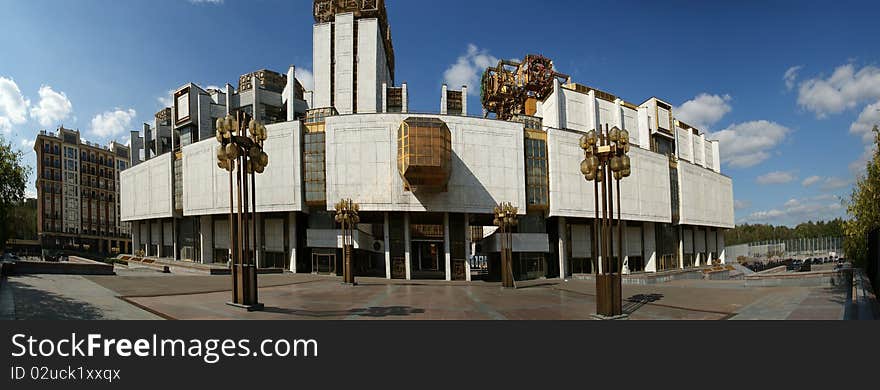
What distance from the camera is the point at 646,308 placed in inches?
576

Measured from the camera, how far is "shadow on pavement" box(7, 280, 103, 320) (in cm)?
976

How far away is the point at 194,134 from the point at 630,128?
195 feet

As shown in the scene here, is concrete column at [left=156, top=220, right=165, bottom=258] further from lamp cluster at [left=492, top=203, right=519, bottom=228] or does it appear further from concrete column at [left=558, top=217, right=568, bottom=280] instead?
concrete column at [left=558, top=217, right=568, bottom=280]

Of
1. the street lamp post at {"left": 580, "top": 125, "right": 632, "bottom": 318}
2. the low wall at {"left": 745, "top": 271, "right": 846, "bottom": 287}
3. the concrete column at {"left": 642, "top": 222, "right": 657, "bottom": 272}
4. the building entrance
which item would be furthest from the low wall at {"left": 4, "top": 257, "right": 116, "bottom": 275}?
the concrete column at {"left": 642, "top": 222, "right": 657, "bottom": 272}

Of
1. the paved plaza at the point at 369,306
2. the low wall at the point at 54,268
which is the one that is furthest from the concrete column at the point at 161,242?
the paved plaza at the point at 369,306

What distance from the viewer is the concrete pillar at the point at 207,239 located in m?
44.7

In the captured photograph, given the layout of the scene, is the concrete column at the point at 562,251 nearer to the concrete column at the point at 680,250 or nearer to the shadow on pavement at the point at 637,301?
the shadow on pavement at the point at 637,301

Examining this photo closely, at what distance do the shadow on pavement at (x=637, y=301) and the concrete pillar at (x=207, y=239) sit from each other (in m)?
44.8

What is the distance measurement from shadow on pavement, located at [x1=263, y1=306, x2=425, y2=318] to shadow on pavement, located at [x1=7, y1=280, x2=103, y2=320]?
476 centimetres

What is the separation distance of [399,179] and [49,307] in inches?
1016

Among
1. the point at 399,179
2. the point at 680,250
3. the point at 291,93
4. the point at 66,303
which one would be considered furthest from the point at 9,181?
the point at 680,250

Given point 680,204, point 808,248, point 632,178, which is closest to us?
point 632,178
